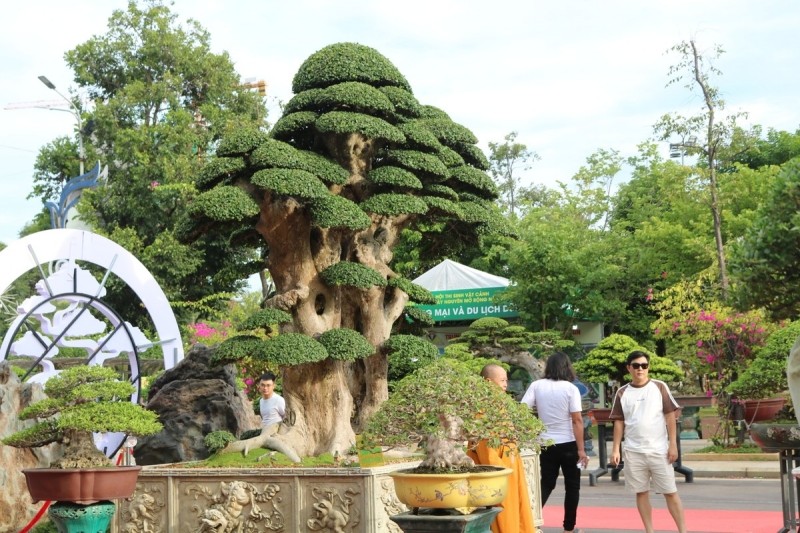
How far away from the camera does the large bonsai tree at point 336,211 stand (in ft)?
→ 32.3

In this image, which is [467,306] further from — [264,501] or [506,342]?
[264,501]

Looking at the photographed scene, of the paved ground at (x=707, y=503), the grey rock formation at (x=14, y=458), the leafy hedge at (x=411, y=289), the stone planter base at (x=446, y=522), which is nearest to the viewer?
the stone planter base at (x=446, y=522)

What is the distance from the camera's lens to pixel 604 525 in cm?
930

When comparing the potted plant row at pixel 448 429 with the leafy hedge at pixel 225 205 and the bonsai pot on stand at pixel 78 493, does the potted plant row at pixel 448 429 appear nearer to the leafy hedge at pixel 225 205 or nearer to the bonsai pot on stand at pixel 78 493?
the bonsai pot on stand at pixel 78 493

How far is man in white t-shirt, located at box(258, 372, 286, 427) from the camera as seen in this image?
10.5 meters

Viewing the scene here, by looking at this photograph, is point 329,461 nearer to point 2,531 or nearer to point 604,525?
point 604,525

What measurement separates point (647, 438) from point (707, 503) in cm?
414

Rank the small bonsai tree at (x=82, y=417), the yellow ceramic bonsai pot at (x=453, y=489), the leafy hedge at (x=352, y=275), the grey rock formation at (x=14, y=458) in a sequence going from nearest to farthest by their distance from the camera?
the yellow ceramic bonsai pot at (x=453, y=489), the small bonsai tree at (x=82, y=417), the grey rock formation at (x=14, y=458), the leafy hedge at (x=352, y=275)

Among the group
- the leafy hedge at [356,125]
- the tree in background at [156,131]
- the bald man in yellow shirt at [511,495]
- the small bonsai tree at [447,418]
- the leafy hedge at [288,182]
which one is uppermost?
the tree in background at [156,131]

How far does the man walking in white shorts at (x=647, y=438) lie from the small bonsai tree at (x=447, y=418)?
1.71 metres

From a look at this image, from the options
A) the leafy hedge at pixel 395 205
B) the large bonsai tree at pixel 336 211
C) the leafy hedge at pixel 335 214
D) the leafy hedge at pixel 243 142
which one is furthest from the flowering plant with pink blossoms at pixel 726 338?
the leafy hedge at pixel 243 142

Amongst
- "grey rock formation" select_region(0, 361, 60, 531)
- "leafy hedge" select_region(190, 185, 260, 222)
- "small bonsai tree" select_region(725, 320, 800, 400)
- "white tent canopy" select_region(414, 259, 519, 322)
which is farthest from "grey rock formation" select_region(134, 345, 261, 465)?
"white tent canopy" select_region(414, 259, 519, 322)

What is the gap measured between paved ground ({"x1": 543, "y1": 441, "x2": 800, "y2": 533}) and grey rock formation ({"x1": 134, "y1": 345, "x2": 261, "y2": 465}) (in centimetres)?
422

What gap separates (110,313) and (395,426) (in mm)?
10859
